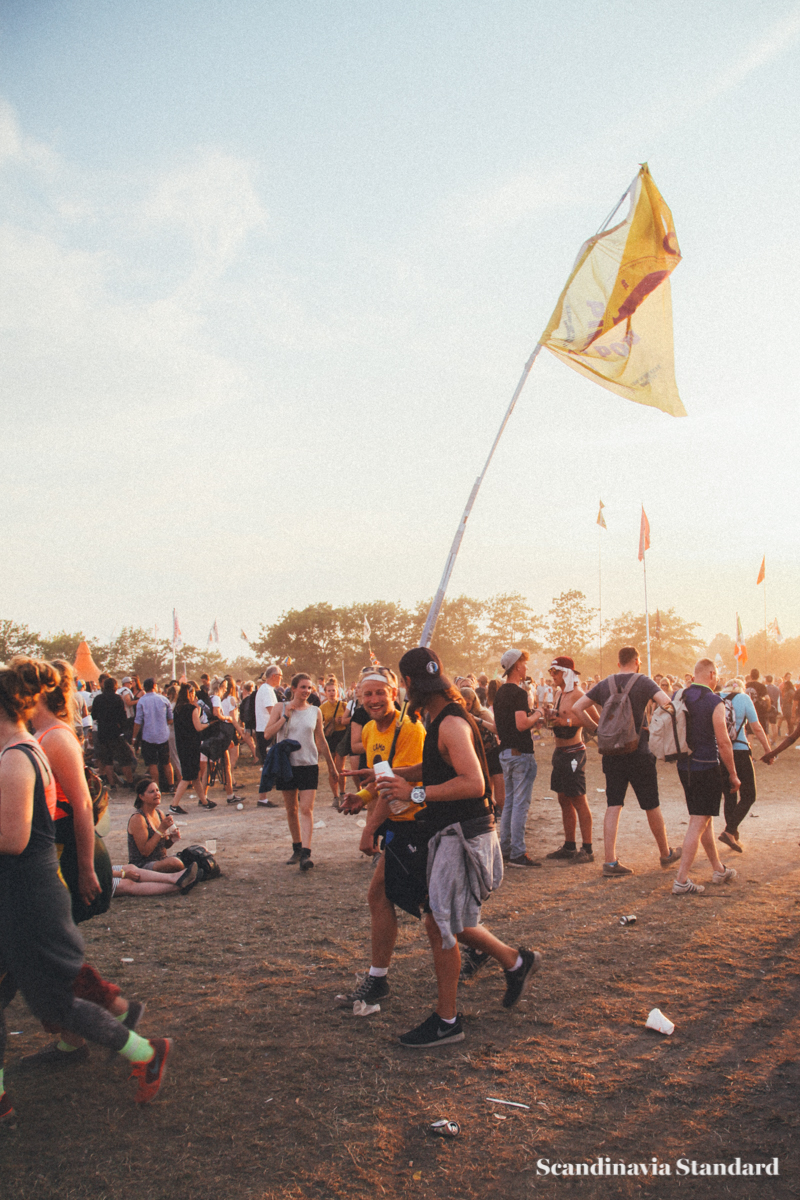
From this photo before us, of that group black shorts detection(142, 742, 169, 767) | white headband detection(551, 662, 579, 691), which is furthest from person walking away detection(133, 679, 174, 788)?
white headband detection(551, 662, 579, 691)

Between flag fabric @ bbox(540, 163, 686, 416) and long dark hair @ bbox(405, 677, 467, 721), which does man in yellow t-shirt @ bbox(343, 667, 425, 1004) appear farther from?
flag fabric @ bbox(540, 163, 686, 416)

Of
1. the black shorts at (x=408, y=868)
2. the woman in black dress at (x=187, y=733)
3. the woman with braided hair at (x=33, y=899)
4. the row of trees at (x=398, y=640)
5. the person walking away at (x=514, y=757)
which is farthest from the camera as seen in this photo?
the row of trees at (x=398, y=640)

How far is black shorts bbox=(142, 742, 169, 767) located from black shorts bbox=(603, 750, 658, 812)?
25.3ft

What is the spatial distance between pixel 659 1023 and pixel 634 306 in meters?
7.20

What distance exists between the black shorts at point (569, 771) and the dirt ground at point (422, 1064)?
1382 millimetres

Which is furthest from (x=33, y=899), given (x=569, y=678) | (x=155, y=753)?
(x=155, y=753)

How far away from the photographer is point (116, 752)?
12.9m

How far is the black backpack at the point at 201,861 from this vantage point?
7.28m

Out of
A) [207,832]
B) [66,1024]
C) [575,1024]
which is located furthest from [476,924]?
[207,832]

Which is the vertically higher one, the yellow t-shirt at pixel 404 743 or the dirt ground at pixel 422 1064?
the yellow t-shirt at pixel 404 743

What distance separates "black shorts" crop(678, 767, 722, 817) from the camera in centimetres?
659

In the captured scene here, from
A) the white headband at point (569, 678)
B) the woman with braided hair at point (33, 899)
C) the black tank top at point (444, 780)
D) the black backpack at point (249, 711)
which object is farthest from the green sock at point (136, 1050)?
the black backpack at point (249, 711)

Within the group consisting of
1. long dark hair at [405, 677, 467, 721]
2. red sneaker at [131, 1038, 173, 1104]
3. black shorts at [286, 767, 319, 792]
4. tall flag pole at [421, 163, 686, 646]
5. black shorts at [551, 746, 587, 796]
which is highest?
tall flag pole at [421, 163, 686, 646]

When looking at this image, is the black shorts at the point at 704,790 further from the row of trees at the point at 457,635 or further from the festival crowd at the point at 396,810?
the row of trees at the point at 457,635
